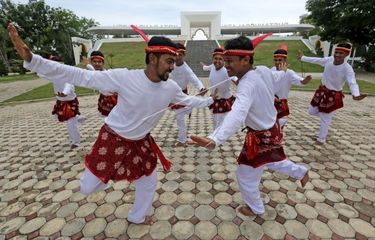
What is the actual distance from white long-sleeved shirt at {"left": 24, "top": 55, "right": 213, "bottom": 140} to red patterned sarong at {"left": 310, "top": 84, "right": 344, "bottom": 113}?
4121mm

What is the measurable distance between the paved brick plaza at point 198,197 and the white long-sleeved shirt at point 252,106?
125 centimetres

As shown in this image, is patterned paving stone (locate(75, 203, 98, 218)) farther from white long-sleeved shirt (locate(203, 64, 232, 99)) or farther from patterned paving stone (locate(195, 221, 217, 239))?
white long-sleeved shirt (locate(203, 64, 232, 99))

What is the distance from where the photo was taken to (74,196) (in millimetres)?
3213

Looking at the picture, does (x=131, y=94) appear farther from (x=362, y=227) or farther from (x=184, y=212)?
(x=362, y=227)

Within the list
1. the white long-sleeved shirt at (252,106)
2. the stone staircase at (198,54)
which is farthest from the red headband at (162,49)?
the stone staircase at (198,54)

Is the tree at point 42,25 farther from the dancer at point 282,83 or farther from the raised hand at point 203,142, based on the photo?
the raised hand at point 203,142

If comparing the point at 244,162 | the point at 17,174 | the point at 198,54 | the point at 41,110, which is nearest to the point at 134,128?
the point at 244,162

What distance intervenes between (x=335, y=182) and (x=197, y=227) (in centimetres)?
242

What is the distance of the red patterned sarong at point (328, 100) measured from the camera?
4.73 metres

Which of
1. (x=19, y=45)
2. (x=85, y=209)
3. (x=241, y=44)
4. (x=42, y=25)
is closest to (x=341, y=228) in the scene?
(x=241, y=44)

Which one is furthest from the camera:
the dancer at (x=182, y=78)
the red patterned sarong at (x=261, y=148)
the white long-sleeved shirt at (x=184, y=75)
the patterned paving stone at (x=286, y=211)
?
the white long-sleeved shirt at (x=184, y=75)

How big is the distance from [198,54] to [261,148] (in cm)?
2997

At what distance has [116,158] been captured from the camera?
220 cm

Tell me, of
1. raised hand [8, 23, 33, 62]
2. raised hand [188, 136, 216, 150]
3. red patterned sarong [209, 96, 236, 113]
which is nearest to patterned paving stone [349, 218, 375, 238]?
raised hand [188, 136, 216, 150]
